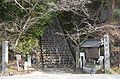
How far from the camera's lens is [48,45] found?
16.8m

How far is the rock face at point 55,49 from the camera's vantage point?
1602cm

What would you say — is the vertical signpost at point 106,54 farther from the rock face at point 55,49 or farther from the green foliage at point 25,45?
the green foliage at point 25,45

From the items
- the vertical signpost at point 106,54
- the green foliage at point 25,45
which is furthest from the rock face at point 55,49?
the vertical signpost at point 106,54

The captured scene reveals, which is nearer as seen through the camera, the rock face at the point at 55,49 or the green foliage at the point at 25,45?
the green foliage at the point at 25,45

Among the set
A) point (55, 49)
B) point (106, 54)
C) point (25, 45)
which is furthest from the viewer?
point (55, 49)

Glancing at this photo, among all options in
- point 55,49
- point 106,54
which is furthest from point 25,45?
point 106,54

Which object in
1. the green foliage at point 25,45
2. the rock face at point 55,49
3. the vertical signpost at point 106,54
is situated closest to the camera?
the vertical signpost at point 106,54

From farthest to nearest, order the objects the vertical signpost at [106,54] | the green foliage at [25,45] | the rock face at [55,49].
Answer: the rock face at [55,49] < the green foliage at [25,45] < the vertical signpost at [106,54]

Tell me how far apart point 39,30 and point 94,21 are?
10.7 ft

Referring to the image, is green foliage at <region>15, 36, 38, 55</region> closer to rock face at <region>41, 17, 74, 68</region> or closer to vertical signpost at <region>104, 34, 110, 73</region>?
rock face at <region>41, 17, 74, 68</region>

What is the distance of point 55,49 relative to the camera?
16.6 metres

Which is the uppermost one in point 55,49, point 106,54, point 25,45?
point 25,45

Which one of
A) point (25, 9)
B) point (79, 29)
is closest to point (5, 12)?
point (25, 9)

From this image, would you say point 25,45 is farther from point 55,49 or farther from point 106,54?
point 106,54
